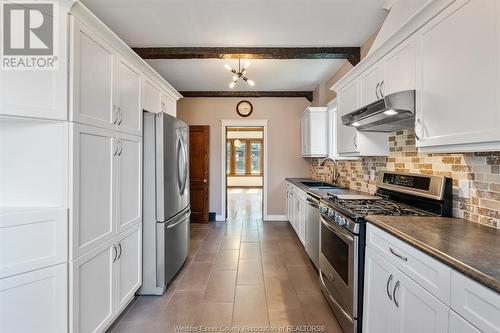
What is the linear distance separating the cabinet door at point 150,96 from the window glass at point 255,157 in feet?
29.4

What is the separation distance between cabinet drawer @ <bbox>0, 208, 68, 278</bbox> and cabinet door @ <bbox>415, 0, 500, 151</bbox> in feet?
7.13

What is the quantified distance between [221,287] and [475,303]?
2197mm

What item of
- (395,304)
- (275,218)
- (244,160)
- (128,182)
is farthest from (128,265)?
(244,160)

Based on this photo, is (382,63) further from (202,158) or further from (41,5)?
(202,158)

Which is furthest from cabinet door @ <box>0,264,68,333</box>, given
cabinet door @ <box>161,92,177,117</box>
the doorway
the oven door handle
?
the doorway

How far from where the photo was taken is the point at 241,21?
2.59 m

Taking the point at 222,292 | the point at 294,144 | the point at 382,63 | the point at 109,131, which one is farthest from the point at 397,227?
the point at 294,144

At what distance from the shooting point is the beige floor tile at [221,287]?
2.46 meters

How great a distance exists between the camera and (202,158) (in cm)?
548

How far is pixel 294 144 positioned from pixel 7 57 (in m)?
4.73

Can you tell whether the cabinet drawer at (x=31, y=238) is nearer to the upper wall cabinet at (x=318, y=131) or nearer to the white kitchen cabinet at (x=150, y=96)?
the white kitchen cabinet at (x=150, y=96)

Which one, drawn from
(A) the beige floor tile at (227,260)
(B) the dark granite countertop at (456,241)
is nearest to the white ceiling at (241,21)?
(B) the dark granite countertop at (456,241)

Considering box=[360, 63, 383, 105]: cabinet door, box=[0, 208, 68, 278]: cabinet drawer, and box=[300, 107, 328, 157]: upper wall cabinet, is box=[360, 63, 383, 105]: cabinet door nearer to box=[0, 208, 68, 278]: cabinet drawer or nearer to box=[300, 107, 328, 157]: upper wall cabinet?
box=[300, 107, 328, 157]: upper wall cabinet

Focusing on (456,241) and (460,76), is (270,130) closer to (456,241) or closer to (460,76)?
(460,76)
